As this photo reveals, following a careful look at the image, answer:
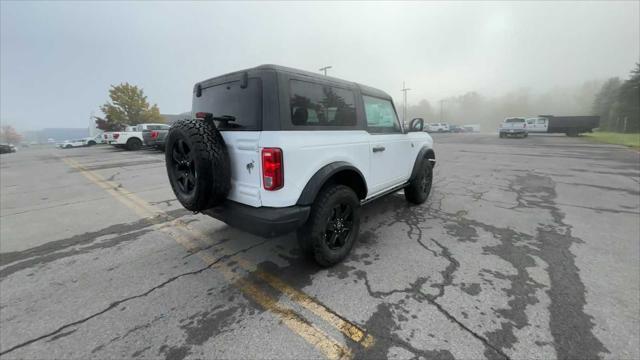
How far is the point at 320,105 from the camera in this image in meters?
2.91

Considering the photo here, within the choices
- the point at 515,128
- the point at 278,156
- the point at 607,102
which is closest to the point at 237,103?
the point at 278,156

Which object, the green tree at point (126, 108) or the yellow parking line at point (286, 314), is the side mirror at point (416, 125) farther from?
the green tree at point (126, 108)

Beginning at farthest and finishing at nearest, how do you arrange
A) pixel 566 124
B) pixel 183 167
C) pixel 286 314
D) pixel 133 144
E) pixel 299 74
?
pixel 566 124 < pixel 133 144 < pixel 183 167 < pixel 299 74 < pixel 286 314

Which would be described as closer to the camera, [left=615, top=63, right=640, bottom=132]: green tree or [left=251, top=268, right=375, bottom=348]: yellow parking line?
[left=251, top=268, right=375, bottom=348]: yellow parking line

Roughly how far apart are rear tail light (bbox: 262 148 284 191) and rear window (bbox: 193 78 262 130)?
0.31 meters

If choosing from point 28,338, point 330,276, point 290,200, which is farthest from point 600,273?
point 28,338

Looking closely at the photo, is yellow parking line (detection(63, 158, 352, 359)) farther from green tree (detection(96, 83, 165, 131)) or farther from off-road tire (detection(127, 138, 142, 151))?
green tree (detection(96, 83, 165, 131))

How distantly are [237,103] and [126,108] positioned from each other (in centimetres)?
4336

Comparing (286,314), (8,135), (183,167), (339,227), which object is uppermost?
(8,135)

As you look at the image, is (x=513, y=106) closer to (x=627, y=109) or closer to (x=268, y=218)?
(x=627, y=109)

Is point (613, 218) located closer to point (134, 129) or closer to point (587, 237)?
point (587, 237)

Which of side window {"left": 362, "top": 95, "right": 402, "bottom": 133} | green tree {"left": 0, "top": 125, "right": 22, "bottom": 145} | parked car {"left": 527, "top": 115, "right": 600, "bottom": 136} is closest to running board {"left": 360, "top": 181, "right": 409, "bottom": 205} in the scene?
side window {"left": 362, "top": 95, "right": 402, "bottom": 133}

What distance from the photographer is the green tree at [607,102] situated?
171 ft

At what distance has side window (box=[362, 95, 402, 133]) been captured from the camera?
3675 mm
